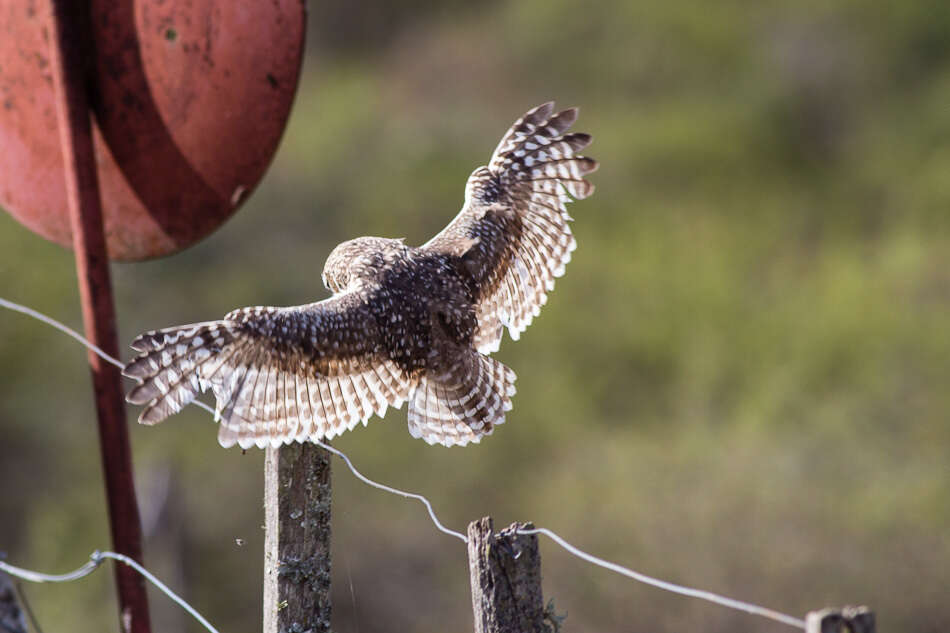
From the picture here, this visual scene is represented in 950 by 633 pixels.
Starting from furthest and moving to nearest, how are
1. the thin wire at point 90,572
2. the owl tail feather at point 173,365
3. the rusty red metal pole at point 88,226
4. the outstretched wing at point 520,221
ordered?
1. the outstretched wing at point 520,221
2. the rusty red metal pole at point 88,226
3. the owl tail feather at point 173,365
4. the thin wire at point 90,572

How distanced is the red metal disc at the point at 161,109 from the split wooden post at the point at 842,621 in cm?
256

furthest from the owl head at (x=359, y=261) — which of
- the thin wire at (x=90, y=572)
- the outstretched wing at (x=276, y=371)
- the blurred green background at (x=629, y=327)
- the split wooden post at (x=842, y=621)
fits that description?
the blurred green background at (x=629, y=327)

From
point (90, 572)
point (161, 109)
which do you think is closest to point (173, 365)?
point (90, 572)

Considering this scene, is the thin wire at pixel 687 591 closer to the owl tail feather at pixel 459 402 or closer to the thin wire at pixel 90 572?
the thin wire at pixel 90 572

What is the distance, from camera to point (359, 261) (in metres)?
3.72

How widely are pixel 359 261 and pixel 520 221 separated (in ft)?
2.72

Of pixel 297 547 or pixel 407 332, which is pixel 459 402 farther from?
pixel 297 547

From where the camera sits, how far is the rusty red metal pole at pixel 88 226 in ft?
12.5

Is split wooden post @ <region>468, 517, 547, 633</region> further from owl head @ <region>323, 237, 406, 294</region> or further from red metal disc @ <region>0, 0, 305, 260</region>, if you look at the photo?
red metal disc @ <region>0, 0, 305, 260</region>

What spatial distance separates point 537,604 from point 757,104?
67.2 ft

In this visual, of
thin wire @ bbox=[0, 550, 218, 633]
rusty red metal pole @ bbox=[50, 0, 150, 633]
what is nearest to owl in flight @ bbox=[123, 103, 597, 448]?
thin wire @ bbox=[0, 550, 218, 633]

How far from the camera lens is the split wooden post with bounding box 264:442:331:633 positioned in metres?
2.96

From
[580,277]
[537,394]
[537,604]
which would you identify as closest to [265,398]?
[537,604]

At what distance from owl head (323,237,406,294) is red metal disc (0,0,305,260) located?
1.49ft
